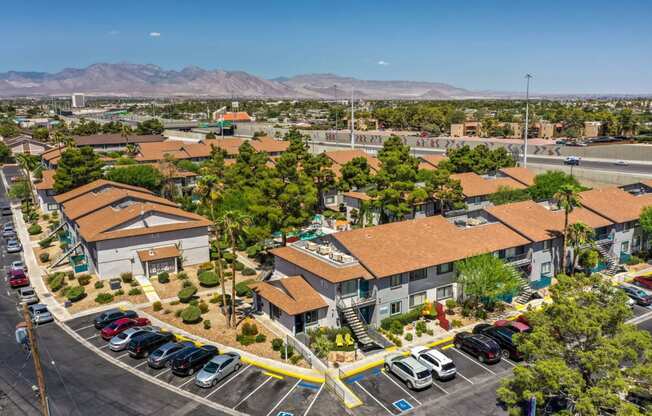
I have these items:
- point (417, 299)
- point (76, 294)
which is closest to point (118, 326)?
point (76, 294)

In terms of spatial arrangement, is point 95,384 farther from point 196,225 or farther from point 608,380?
point 608,380

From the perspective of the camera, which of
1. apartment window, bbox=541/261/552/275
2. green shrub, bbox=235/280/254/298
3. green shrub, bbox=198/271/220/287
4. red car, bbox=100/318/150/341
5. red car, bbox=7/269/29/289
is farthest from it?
red car, bbox=7/269/29/289

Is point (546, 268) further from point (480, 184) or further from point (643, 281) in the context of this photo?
point (480, 184)

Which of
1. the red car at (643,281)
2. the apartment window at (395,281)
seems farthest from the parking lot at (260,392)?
the red car at (643,281)

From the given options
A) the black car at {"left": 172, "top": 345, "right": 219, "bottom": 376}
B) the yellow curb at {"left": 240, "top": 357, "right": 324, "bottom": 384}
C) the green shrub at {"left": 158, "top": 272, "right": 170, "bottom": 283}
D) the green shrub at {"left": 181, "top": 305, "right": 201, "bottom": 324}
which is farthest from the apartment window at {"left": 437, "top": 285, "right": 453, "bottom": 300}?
the green shrub at {"left": 158, "top": 272, "right": 170, "bottom": 283}

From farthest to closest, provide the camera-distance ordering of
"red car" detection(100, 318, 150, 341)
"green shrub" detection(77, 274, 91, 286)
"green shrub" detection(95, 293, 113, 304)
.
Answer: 1. "green shrub" detection(77, 274, 91, 286)
2. "green shrub" detection(95, 293, 113, 304)
3. "red car" detection(100, 318, 150, 341)

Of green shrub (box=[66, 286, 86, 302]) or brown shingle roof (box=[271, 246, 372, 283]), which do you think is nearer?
brown shingle roof (box=[271, 246, 372, 283])

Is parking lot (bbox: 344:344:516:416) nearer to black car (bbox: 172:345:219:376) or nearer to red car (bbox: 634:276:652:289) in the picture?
black car (bbox: 172:345:219:376)
